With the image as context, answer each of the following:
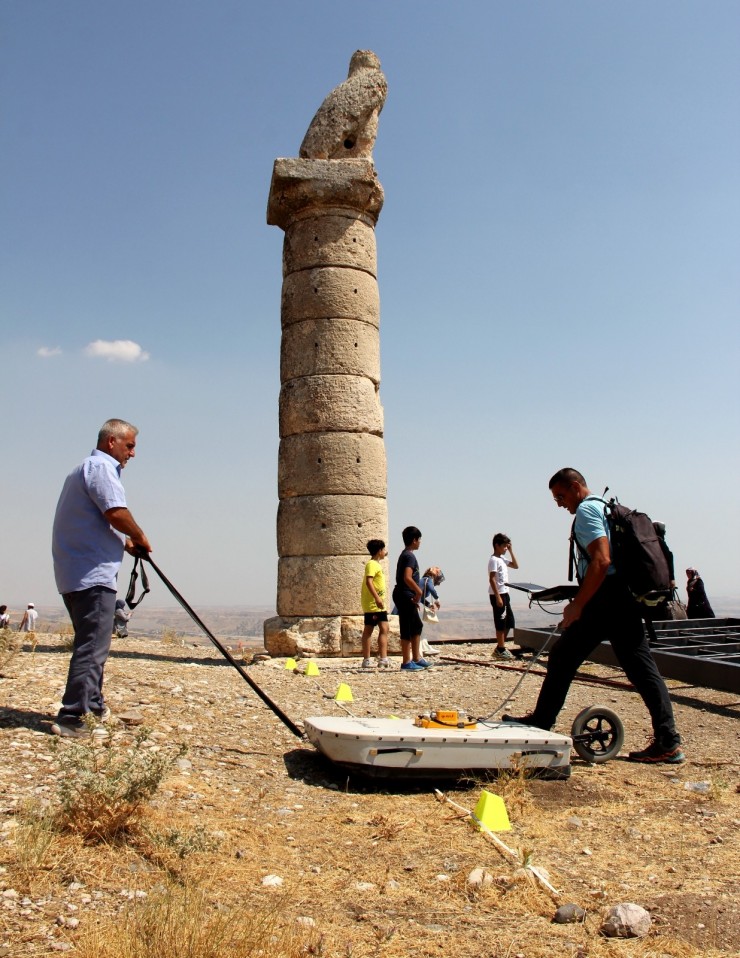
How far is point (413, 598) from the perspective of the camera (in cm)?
945

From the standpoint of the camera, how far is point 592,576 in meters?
4.94

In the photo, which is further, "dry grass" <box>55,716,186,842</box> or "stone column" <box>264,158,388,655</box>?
"stone column" <box>264,158,388,655</box>

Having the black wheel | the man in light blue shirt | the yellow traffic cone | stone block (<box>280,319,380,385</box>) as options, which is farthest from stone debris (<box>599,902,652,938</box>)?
stone block (<box>280,319,380,385</box>)

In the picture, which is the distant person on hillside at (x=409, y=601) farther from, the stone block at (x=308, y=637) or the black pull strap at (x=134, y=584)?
the black pull strap at (x=134, y=584)

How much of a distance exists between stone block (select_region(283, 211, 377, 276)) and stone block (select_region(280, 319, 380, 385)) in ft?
2.87

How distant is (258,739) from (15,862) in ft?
8.15

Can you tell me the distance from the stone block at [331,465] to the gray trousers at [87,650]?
621 cm

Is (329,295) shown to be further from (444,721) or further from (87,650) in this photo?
(444,721)

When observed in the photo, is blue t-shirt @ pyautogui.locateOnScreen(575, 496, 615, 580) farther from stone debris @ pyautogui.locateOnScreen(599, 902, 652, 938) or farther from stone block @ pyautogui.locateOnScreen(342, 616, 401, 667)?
stone block @ pyautogui.locateOnScreen(342, 616, 401, 667)

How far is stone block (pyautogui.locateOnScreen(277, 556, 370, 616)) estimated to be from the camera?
421 inches

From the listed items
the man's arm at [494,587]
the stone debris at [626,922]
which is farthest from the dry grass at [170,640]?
the stone debris at [626,922]

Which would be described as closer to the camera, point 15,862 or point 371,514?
point 15,862

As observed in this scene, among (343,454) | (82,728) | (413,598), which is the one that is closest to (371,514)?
(343,454)

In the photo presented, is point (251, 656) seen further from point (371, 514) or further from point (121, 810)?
point (121, 810)
